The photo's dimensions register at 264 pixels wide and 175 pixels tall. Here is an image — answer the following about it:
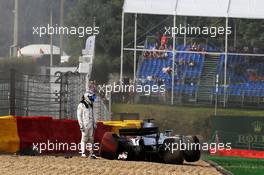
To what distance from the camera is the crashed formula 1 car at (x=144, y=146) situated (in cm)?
2231

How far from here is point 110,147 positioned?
2244 cm

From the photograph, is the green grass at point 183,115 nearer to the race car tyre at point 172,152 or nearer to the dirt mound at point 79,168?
the race car tyre at point 172,152

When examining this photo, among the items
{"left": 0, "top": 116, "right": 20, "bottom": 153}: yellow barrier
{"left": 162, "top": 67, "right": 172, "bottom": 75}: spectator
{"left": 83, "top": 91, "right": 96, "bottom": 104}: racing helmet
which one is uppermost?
{"left": 162, "top": 67, "right": 172, "bottom": 75}: spectator

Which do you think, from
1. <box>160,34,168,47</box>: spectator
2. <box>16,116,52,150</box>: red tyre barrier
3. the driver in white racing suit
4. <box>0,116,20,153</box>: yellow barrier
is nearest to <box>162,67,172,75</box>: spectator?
<box>160,34,168,47</box>: spectator

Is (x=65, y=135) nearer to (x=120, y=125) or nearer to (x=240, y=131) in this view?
(x=120, y=125)

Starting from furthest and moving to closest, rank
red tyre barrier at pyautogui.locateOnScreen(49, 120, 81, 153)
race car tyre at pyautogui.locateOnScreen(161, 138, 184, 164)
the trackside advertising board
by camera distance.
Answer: the trackside advertising board → red tyre barrier at pyautogui.locateOnScreen(49, 120, 81, 153) → race car tyre at pyautogui.locateOnScreen(161, 138, 184, 164)

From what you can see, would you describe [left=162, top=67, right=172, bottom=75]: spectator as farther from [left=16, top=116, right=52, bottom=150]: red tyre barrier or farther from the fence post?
[left=16, top=116, right=52, bottom=150]: red tyre barrier

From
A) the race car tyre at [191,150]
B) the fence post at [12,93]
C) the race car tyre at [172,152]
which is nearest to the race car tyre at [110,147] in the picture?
the race car tyre at [172,152]

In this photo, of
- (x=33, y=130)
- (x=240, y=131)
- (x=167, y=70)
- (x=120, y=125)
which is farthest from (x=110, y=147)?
(x=167, y=70)

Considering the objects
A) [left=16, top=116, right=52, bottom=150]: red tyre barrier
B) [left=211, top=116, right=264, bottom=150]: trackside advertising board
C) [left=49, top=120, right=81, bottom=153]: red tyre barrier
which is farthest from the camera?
[left=211, top=116, right=264, bottom=150]: trackside advertising board

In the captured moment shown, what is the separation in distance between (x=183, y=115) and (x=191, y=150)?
1651cm

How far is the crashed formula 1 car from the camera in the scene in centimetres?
2231

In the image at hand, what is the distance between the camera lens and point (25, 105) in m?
26.9

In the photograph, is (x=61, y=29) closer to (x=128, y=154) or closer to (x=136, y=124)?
(x=136, y=124)
